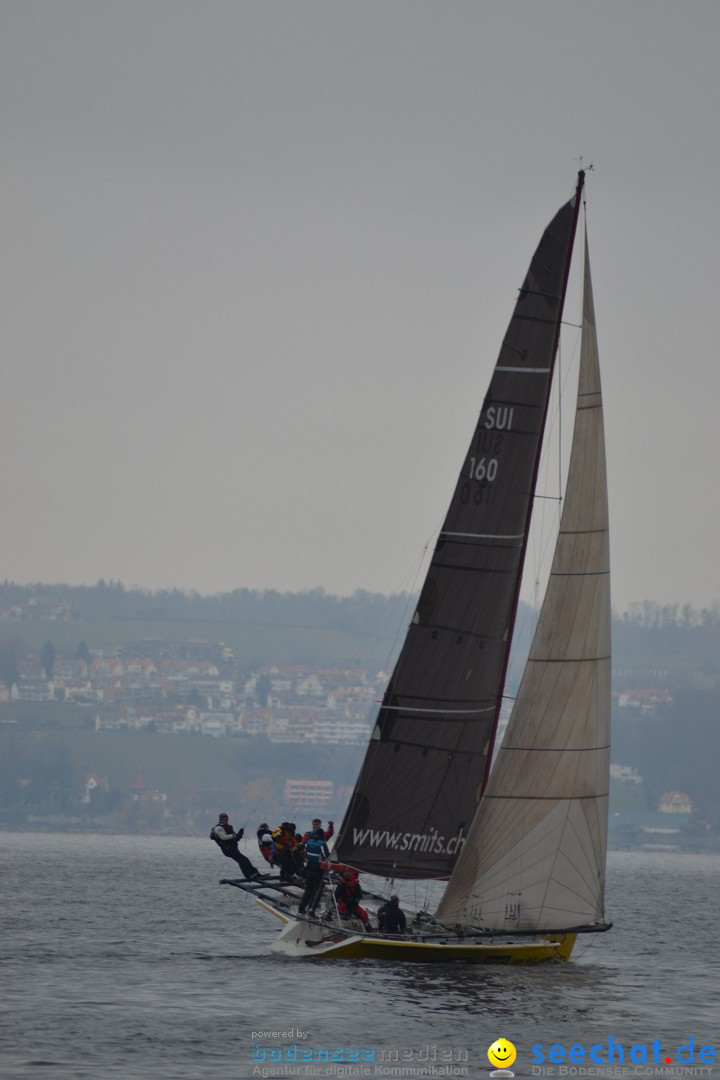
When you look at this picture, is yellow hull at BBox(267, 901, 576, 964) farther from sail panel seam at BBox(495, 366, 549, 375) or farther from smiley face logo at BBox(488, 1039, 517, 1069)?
sail panel seam at BBox(495, 366, 549, 375)

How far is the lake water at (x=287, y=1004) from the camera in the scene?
24812 mm

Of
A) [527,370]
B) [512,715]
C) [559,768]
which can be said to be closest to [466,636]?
[512,715]

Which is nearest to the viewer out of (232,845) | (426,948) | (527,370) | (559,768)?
(426,948)

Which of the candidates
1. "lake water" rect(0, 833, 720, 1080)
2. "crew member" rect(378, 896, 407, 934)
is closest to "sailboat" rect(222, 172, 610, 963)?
"crew member" rect(378, 896, 407, 934)

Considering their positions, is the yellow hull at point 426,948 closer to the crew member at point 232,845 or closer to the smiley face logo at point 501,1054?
the crew member at point 232,845

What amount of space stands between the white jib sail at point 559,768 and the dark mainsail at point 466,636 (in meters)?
0.68

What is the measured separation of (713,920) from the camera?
187 ft

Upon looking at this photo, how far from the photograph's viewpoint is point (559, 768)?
3119cm

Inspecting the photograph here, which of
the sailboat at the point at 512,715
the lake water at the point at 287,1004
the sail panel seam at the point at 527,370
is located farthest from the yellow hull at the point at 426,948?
the sail panel seam at the point at 527,370

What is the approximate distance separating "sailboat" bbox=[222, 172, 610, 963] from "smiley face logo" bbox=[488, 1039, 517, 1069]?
501cm

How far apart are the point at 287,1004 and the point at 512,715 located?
6.28 m

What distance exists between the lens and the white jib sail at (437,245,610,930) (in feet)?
102

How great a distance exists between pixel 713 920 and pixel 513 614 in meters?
28.4

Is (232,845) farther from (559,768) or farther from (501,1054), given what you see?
(501,1054)
